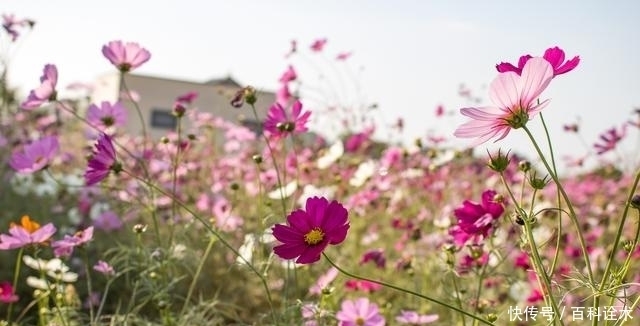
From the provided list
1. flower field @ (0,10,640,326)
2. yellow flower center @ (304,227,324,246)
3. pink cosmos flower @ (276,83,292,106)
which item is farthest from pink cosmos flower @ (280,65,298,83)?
yellow flower center @ (304,227,324,246)

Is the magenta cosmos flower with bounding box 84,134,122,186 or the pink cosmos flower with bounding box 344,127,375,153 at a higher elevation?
the pink cosmos flower with bounding box 344,127,375,153

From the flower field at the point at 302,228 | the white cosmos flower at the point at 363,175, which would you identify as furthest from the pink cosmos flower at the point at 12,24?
the white cosmos flower at the point at 363,175

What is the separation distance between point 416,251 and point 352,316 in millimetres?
1388

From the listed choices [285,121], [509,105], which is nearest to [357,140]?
[285,121]

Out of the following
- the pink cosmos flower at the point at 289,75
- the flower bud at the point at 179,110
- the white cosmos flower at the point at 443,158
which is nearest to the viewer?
the flower bud at the point at 179,110

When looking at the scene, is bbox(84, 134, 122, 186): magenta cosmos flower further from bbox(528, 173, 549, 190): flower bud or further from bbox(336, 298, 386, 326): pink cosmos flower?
bbox(528, 173, 549, 190): flower bud

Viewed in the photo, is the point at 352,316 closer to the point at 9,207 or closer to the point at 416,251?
the point at 416,251

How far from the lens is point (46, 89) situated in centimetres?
172

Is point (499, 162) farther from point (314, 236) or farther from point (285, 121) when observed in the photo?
point (285, 121)

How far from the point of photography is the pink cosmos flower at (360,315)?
5.12ft

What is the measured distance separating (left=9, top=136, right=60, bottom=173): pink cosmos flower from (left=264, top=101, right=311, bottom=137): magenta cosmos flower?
1.60 ft

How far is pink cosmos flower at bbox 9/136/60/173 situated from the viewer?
173 centimetres

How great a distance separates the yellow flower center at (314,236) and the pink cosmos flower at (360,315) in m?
0.55

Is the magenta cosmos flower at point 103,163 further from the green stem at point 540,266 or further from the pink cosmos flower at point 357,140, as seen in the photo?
the pink cosmos flower at point 357,140
